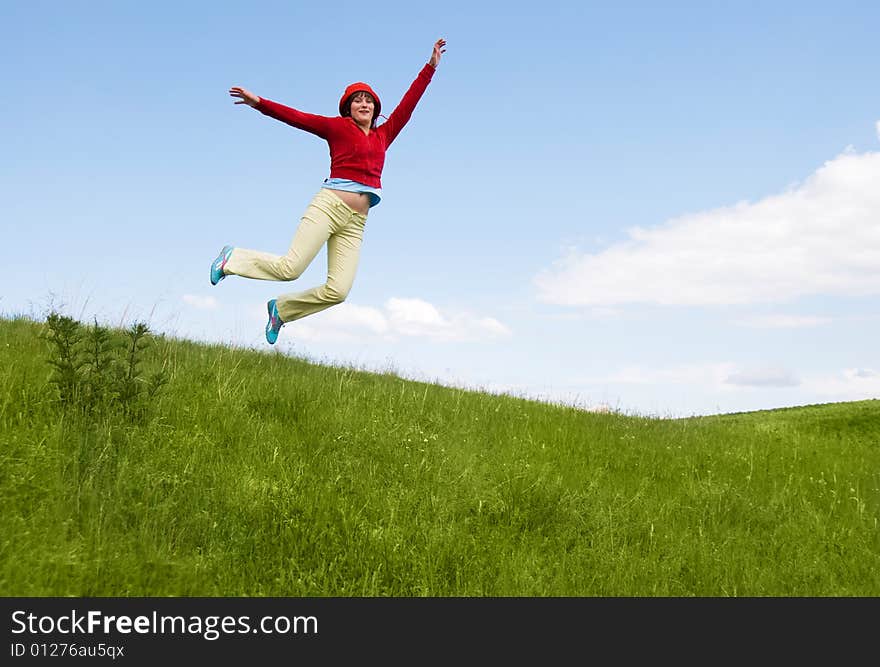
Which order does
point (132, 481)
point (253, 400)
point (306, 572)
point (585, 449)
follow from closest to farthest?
point (306, 572)
point (132, 481)
point (253, 400)
point (585, 449)

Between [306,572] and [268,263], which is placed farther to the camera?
[268,263]

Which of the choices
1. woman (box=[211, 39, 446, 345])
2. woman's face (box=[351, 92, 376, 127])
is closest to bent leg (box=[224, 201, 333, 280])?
woman (box=[211, 39, 446, 345])

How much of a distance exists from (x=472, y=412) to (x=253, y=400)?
2737 mm

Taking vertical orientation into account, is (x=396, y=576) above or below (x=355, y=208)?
below

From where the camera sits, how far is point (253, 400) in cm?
725

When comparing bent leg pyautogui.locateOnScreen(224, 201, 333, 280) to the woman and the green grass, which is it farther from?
the green grass

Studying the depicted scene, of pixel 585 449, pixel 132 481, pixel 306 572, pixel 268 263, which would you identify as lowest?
pixel 306 572

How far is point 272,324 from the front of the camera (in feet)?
30.9

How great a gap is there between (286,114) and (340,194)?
1.09m

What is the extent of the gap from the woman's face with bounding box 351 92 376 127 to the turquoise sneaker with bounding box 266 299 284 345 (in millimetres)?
2508

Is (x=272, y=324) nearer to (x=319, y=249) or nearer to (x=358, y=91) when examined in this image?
(x=319, y=249)
